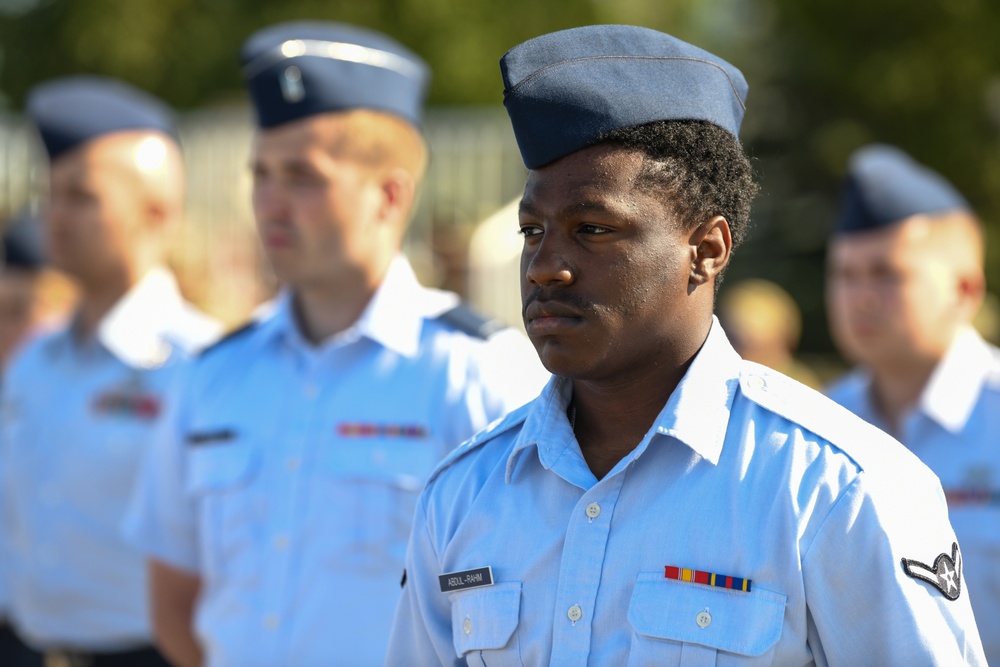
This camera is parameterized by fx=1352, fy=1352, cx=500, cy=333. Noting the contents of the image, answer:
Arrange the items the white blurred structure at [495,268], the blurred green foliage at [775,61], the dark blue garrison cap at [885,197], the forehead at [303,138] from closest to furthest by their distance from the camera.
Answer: the forehead at [303,138] → the dark blue garrison cap at [885,197] → the white blurred structure at [495,268] → the blurred green foliage at [775,61]

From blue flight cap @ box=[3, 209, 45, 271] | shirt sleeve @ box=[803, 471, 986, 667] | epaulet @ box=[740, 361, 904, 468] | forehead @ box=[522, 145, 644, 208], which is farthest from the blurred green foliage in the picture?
shirt sleeve @ box=[803, 471, 986, 667]

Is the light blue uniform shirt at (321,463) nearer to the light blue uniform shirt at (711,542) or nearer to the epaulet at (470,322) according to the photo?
the epaulet at (470,322)

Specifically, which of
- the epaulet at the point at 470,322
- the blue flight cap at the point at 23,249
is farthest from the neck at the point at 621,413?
the blue flight cap at the point at 23,249

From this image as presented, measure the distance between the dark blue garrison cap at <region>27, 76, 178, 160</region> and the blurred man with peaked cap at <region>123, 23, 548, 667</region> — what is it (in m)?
1.26

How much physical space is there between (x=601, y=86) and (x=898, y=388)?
275 centimetres

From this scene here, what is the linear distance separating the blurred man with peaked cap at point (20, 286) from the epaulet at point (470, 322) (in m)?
3.91

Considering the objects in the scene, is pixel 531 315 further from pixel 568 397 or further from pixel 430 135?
pixel 430 135

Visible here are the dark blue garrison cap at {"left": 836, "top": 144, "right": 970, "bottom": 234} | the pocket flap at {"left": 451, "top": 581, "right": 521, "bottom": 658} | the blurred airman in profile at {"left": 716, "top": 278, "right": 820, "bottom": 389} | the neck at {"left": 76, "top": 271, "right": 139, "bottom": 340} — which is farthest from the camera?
the blurred airman in profile at {"left": 716, "top": 278, "right": 820, "bottom": 389}

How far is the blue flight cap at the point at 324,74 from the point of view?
3.86 m

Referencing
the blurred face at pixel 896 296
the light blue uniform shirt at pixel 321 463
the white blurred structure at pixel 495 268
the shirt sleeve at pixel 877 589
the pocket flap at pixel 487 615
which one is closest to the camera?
the shirt sleeve at pixel 877 589

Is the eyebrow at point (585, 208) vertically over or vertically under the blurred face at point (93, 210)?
over

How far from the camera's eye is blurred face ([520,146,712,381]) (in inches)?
87.7

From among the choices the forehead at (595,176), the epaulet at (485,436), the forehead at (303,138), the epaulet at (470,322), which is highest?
the forehead at (595,176)

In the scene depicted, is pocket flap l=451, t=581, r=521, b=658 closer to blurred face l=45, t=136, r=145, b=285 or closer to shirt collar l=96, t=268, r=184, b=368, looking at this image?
shirt collar l=96, t=268, r=184, b=368
